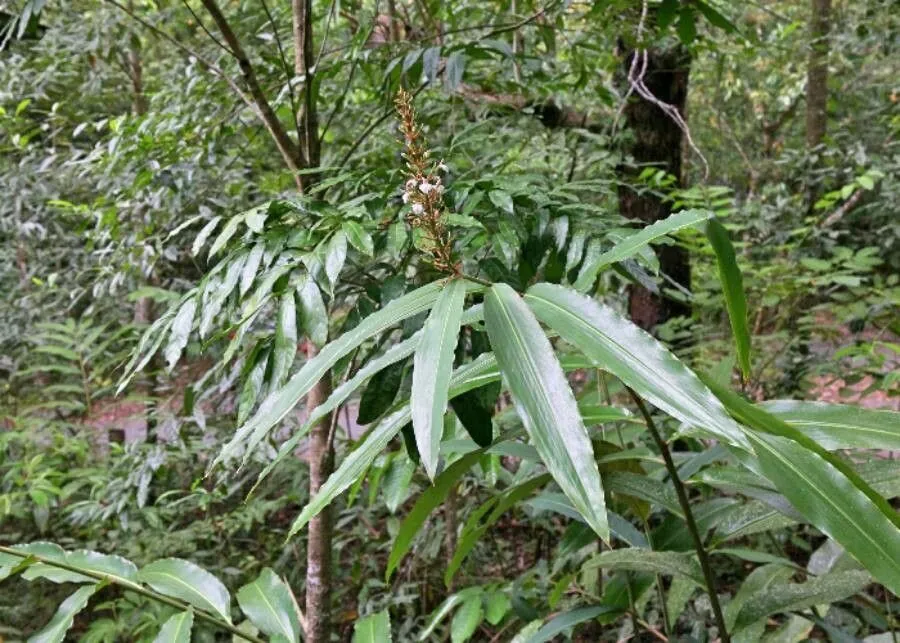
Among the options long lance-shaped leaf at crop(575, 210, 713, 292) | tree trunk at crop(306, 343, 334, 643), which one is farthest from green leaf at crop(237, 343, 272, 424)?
long lance-shaped leaf at crop(575, 210, 713, 292)

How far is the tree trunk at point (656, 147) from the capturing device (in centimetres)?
232

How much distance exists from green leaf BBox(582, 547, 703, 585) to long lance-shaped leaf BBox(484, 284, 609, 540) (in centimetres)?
41

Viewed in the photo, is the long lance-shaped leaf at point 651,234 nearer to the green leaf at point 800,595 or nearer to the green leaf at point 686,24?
the green leaf at point 800,595

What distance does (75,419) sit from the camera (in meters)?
2.70

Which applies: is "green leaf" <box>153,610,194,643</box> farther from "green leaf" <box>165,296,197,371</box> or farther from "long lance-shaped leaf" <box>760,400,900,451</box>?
"long lance-shaped leaf" <box>760,400,900,451</box>

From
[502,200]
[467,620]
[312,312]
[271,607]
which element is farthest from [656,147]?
[271,607]

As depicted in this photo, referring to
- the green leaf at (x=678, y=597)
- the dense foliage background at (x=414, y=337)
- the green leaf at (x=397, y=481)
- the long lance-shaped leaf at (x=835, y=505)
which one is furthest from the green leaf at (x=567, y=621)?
the long lance-shaped leaf at (x=835, y=505)

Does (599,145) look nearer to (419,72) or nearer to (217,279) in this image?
(419,72)

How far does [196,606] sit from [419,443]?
0.70 metres

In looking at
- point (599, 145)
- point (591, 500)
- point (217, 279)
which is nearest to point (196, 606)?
point (217, 279)

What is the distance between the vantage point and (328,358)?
1.76 feet

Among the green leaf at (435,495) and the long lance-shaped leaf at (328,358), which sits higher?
the long lance-shaped leaf at (328,358)

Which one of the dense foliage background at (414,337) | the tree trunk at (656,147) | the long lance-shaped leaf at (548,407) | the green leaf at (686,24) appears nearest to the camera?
the long lance-shaped leaf at (548,407)

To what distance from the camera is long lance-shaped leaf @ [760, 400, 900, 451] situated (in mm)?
575
